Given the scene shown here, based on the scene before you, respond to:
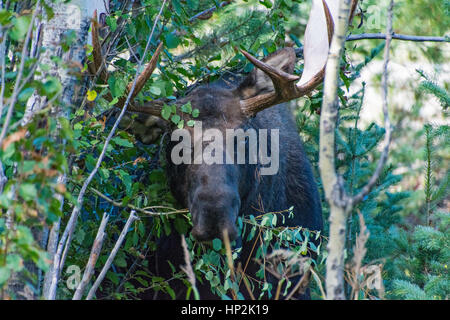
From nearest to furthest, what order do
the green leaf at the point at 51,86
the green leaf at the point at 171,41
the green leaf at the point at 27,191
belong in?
1. the green leaf at the point at 27,191
2. the green leaf at the point at 51,86
3. the green leaf at the point at 171,41

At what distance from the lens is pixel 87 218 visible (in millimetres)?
5344

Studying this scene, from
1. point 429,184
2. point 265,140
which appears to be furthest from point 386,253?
point 265,140

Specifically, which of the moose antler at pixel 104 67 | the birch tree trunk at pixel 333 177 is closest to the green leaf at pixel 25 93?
the moose antler at pixel 104 67

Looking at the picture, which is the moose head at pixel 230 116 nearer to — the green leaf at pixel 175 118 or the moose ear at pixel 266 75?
the moose ear at pixel 266 75

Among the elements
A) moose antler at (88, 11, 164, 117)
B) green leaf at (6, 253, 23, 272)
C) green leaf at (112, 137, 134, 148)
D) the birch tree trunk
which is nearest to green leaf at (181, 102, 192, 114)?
moose antler at (88, 11, 164, 117)

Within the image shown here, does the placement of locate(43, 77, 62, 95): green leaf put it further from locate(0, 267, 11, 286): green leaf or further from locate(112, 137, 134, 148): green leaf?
locate(112, 137, 134, 148): green leaf

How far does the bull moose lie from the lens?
4.33 meters

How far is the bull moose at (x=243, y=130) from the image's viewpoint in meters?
4.33

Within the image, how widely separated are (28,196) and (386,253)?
4790 millimetres

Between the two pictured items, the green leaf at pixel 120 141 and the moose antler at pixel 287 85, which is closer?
the green leaf at pixel 120 141

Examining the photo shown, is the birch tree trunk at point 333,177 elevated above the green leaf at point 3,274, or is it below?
above

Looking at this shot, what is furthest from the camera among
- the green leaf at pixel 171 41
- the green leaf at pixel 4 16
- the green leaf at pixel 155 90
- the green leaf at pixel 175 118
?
the green leaf at pixel 175 118

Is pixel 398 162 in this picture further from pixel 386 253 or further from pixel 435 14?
pixel 386 253
